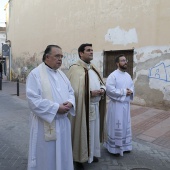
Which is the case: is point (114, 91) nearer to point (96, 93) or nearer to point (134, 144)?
point (96, 93)

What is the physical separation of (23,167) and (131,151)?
2.11m

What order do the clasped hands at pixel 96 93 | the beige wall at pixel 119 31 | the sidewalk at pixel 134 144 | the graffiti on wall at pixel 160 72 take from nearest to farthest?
the clasped hands at pixel 96 93 < the sidewalk at pixel 134 144 < the graffiti on wall at pixel 160 72 < the beige wall at pixel 119 31

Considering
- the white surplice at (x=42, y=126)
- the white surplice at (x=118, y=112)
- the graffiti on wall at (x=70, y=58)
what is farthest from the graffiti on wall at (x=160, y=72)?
the white surplice at (x=42, y=126)

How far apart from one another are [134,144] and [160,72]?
4382mm

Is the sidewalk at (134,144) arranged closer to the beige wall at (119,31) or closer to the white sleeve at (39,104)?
the beige wall at (119,31)

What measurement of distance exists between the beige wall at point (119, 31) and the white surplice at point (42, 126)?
6538 mm

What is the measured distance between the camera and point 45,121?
10.1 ft

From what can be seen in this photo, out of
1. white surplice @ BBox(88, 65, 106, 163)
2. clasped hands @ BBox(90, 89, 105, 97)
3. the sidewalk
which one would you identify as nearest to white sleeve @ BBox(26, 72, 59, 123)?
clasped hands @ BBox(90, 89, 105, 97)

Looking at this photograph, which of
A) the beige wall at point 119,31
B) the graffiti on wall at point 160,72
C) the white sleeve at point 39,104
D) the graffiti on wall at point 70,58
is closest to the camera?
the white sleeve at point 39,104

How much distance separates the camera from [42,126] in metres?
3.10

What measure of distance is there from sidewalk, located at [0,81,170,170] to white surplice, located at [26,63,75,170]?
116 centimetres

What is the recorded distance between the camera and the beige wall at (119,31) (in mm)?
9078

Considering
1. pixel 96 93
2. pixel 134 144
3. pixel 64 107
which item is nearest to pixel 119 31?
pixel 134 144

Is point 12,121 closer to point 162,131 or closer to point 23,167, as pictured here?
point 23,167
